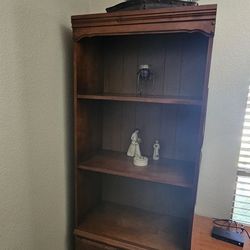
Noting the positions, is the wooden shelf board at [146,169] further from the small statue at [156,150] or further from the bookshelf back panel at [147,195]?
the bookshelf back panel at [147,195]

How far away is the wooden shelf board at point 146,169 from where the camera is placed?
3.78 ft

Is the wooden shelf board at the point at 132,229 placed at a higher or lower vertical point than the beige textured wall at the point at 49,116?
lower

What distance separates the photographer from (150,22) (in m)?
1.01

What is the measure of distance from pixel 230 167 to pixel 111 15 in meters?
1.07

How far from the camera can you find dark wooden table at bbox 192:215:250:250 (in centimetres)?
118

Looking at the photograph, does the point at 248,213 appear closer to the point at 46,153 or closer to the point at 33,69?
the point at 46,153

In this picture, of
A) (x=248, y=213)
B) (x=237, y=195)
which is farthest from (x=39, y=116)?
(x=248, y=213)

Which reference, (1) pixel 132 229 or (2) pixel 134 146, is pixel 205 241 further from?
(2) pixel 134 146

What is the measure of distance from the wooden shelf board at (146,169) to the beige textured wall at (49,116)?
17 cm

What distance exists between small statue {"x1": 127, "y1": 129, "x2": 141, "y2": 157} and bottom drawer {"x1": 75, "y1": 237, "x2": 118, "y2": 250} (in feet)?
1.80

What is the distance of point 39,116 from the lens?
3.64ft

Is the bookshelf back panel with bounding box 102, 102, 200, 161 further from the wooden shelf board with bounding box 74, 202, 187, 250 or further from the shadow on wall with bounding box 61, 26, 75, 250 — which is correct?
the wooden shelf board with bounding box 74, 202, 187, 250

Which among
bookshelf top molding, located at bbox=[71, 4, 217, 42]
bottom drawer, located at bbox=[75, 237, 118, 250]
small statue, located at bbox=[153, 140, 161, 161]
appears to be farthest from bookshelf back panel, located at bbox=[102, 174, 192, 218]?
bookshelf top molding, located at bbox=[71, 4, 217, 42]

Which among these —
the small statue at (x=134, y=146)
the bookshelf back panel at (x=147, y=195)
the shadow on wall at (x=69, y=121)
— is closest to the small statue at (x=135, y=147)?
the small statue at (x=134, y=146)
